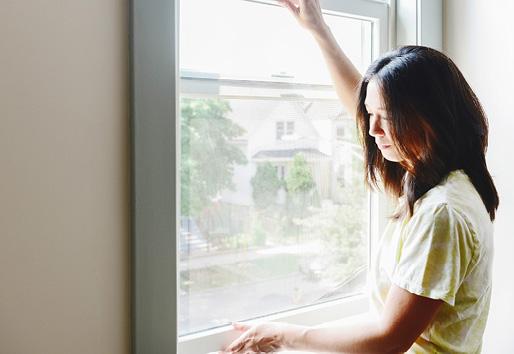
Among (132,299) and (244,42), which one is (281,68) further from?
(132,299)

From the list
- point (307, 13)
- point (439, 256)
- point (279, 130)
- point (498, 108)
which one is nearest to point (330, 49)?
point (307, 13)

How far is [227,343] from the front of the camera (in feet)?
4.09

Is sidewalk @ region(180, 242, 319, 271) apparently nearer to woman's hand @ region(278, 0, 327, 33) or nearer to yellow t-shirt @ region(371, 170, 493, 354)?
yellow t-shirt @ region(371, 170, 493, 354)

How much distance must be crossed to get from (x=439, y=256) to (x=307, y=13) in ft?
2.31

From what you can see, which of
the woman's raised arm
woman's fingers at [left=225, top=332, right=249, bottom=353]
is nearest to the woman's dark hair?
the woman's raised arm

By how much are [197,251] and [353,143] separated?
621mm

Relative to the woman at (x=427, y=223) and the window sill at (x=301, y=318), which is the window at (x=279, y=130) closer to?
the woman at (x=427, y=223)

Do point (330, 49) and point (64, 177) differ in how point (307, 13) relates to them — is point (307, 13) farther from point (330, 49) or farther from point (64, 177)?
point (64, 177)

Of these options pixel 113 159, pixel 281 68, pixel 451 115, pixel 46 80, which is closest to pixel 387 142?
pixel 451 115

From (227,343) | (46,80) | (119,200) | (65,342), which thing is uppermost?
(46,80)

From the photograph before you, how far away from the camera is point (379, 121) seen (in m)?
1.07

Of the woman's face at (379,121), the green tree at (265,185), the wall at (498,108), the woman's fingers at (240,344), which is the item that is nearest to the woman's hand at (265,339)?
the woman's fingers at (240,344)

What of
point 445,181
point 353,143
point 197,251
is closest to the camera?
point 445,181

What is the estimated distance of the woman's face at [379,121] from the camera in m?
1.04
